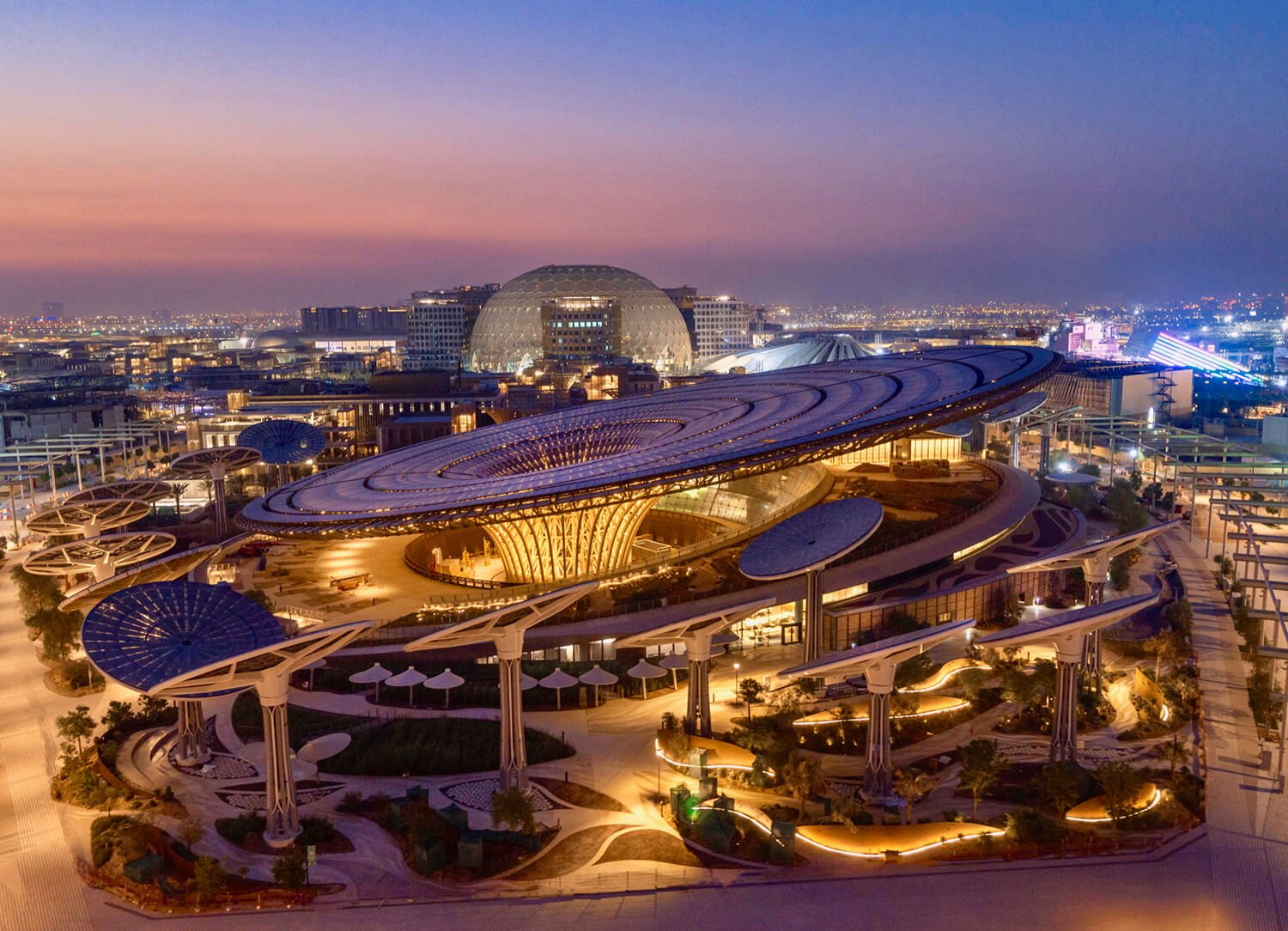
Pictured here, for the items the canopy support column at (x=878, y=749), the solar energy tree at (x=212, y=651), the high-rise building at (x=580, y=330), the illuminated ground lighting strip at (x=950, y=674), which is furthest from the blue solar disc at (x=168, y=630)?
the high-rise building at (x=580, y=330)

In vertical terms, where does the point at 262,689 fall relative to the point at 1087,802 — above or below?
above

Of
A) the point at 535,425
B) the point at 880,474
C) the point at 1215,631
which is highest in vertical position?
the point at 535,425

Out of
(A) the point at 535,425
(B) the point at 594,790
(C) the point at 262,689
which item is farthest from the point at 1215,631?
(C) the point at 262,689

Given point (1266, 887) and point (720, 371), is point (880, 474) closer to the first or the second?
point (1266, 887)

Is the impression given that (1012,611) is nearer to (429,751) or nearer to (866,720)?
(866,720)

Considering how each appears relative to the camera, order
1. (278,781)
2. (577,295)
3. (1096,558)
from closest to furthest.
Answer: (278,781) < (1096,558) < (577,295)

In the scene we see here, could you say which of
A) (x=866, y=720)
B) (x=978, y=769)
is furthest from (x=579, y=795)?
(x=978, y=769)

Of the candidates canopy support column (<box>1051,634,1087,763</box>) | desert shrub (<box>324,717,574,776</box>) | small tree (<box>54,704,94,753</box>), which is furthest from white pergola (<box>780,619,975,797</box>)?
small tree (<box>54,704,94,753</box>)

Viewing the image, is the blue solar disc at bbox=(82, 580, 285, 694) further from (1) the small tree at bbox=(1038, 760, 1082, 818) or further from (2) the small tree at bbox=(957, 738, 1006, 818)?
(1) the small tree at bbox=(1038, 760, 1082, 818)
